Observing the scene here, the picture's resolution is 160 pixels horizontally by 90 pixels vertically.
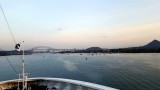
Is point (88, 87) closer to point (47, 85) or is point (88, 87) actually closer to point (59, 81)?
point (59, 81)

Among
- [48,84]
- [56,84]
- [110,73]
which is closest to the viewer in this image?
[56,84]

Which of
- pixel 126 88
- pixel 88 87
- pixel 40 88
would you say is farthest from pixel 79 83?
pixel 126 88

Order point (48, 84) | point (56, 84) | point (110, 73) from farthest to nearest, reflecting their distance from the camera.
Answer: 1. point (110, 73)
2. point (48, 84)
3. point (56, 84)

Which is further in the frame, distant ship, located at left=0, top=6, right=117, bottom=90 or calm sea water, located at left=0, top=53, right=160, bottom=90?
calm sea water, located at left=0, top=53, right=160, bottom=90

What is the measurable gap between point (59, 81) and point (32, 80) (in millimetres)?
2342

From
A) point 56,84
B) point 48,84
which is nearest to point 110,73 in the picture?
point 48,84

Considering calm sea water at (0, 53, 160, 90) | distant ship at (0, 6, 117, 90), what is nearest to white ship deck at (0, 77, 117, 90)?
distant ship at (0, 6, 117, 90)

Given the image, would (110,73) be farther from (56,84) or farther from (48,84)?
(56,84)

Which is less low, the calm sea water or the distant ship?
the distant ship

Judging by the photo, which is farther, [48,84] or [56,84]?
[48,84]

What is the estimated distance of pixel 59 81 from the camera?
1341cm

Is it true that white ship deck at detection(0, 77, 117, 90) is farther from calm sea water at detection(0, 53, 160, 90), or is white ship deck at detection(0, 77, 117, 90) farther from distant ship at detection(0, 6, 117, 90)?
calm sea water at detection(0, 53, 160, 90)

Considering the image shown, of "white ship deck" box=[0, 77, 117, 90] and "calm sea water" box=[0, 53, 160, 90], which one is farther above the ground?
"white ship deck" box=[0, 77, 117, 90]

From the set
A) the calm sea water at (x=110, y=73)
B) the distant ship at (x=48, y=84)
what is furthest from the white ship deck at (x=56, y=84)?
the calm sea water at (x=110, y=73)
